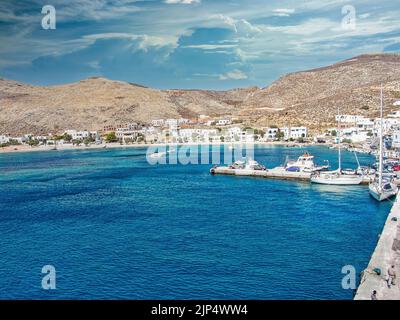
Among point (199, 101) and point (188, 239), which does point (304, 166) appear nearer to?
point (188, 239)

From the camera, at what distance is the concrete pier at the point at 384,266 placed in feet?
23.7

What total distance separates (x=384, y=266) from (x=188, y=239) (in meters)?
6.34

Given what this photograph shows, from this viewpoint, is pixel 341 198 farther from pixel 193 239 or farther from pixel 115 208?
pixel 115 208

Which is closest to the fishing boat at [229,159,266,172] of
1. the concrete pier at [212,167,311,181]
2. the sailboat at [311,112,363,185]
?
the concrete pier at [212,167,311,181]

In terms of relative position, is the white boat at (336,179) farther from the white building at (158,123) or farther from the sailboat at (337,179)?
the white building at (158,123)

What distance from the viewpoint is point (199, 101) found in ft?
396

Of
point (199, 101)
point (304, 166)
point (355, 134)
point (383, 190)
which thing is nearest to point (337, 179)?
point (383, 190)

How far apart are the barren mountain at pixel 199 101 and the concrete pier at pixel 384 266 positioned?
49558mm

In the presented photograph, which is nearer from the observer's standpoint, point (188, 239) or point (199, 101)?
point (188, 239)

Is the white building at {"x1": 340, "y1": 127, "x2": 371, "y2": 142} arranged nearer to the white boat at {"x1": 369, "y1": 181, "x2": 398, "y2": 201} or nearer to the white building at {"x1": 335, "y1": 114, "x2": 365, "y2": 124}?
the white building at {"x1": 335, "y1": 114, "x2": 365, "y2": 124}

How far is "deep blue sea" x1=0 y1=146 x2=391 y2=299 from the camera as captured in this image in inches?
378

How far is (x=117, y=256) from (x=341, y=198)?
463 inches

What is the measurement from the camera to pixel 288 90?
3514 inches

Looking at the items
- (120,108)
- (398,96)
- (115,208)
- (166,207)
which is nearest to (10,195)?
(115,208)
